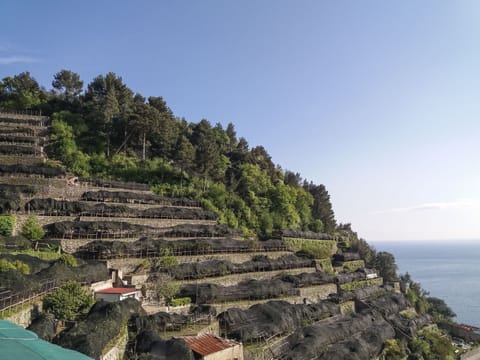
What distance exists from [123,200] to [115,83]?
23.3 metres

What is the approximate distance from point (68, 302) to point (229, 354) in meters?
7.19

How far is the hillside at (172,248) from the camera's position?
1806 centimetres

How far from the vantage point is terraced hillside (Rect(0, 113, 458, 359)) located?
59.3 feet

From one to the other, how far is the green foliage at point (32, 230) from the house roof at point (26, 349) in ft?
62.7

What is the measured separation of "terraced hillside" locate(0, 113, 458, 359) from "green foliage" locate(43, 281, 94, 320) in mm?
813

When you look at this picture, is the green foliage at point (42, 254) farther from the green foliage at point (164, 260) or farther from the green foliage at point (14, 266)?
the green foliage at point (164, 260)

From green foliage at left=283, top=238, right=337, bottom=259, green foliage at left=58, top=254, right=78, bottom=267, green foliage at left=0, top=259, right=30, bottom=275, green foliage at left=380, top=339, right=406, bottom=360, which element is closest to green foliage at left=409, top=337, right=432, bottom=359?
green foliage at left=380, top=339, right=406, bottom=360

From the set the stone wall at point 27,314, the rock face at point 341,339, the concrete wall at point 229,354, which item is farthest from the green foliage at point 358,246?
the stone wall at point 27,314

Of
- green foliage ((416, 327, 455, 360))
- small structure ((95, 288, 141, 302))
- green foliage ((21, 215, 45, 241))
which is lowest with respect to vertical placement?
green foliage ((416, 327, 455, 360))

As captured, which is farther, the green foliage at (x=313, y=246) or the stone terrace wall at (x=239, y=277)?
the green foliage at (x=313, y=246)

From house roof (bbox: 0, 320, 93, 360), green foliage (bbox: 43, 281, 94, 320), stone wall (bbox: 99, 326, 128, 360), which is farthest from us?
green foliage (bbox: 43, 281, 94, 320)

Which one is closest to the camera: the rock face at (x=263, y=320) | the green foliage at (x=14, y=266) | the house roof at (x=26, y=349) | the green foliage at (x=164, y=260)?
the house roof at (x=26, y=349)

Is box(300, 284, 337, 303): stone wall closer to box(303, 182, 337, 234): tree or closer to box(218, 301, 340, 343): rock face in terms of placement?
box(218, 301, 340, 343): rock face

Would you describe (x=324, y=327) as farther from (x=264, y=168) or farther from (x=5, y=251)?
(x=264, y=168)
